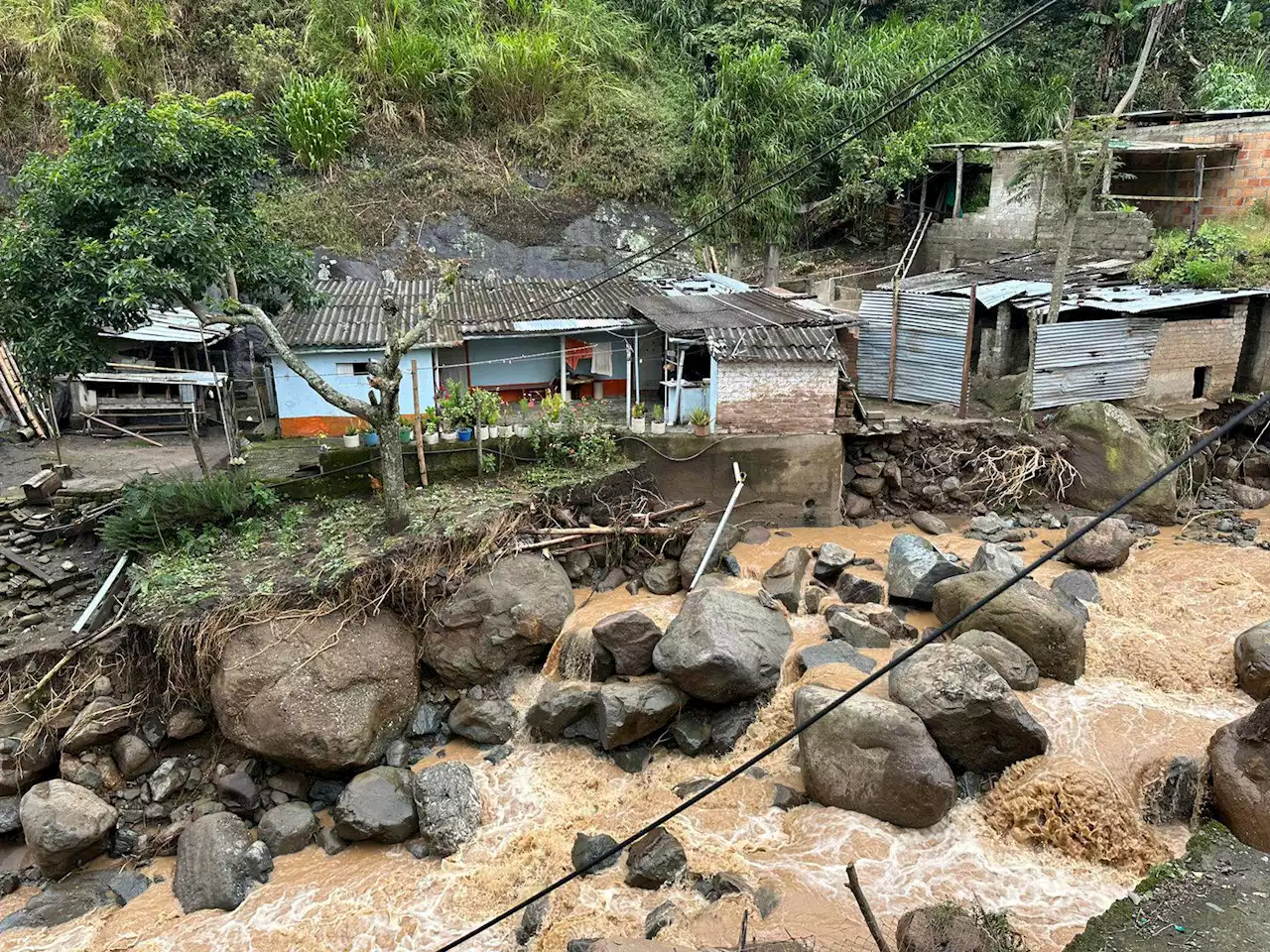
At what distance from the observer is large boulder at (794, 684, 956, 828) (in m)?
→ 10.2

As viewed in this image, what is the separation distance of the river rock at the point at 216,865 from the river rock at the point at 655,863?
15.7ft

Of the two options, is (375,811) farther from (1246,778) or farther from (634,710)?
(1246,778)

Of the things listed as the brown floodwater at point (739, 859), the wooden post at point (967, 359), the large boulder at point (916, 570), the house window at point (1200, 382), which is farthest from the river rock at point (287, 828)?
the house window at point (1200, 382)

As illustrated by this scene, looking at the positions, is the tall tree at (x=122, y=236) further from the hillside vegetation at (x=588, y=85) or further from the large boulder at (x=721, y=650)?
the hillside vegetation at (x=588, y=85)

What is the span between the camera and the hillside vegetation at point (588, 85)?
975 inches

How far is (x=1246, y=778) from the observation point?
977 cm

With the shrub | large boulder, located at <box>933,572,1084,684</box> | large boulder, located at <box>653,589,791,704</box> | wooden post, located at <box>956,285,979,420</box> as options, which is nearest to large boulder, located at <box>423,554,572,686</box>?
large boulder, located at <box>653,589,791,704</box>

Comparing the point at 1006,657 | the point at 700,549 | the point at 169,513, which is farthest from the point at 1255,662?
the point at 169,513

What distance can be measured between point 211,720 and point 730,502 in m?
9.63

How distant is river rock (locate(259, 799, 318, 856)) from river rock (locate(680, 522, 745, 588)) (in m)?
7.35

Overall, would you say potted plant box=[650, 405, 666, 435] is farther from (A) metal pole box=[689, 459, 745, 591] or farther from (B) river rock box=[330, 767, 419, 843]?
(B) river rock box=[330, 767, 419, 843]

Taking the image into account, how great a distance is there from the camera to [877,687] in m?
11.9

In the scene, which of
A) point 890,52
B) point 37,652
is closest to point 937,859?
point 37,652

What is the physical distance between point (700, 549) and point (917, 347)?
8.75 meters
